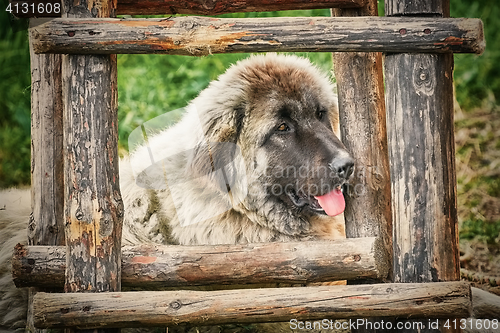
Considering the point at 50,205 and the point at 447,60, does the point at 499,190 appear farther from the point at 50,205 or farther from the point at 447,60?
the point at 50,205

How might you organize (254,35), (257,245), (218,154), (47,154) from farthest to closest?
(218,154)
(47,154)
(257,245)
(254,35)

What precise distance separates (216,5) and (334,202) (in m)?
1.51

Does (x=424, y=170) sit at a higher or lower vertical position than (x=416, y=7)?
lower

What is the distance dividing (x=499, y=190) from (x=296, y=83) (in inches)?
121

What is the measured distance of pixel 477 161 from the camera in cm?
613

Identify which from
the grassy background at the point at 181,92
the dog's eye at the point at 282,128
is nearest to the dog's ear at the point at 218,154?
the dog's eye at the point at 282,128

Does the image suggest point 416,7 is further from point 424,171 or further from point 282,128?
point 282,128

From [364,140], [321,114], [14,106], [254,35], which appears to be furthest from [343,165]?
[14,106]

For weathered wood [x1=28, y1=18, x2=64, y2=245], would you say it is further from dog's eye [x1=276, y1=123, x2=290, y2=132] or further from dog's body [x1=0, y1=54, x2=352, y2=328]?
dog's eye [x1=276, y1=123, x2=290, y2=132]

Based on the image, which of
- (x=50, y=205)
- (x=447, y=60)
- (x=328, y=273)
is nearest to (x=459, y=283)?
(x=328, y=273)

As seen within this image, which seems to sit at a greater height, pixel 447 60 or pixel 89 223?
pixel 447 60

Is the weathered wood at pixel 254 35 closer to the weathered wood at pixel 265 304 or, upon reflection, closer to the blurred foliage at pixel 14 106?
the weathered wood at pixel 265 304

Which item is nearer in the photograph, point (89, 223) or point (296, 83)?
point (89, 223)

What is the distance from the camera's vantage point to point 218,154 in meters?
3.84
